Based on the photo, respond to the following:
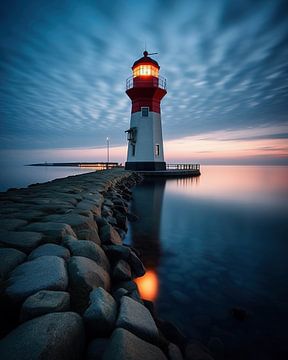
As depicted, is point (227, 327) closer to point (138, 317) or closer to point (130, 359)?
point (138, 317)

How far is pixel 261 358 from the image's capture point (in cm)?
212

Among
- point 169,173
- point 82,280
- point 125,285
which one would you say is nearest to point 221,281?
point 125,285

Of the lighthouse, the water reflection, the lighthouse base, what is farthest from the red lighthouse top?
the water reflection

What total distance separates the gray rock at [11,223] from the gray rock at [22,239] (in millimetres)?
224

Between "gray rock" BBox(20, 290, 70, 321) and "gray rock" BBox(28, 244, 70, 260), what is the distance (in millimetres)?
584

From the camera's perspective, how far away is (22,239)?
2.31m

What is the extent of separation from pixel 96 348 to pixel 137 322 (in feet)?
1.06

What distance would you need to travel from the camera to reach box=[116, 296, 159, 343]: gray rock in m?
1.46

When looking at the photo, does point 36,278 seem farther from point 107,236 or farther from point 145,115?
point 145,115

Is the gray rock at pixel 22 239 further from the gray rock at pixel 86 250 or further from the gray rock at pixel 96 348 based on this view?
the gray rock at pixel 96 348

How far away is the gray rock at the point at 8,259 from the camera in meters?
1.73

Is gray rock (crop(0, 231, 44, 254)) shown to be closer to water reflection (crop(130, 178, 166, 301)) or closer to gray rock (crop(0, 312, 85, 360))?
gray rock (crop(0, 312, 85, 360))

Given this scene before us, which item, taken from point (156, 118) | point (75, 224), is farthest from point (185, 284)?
point (156, 118)

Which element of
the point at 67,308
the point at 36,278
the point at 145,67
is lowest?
the point at 67,308
